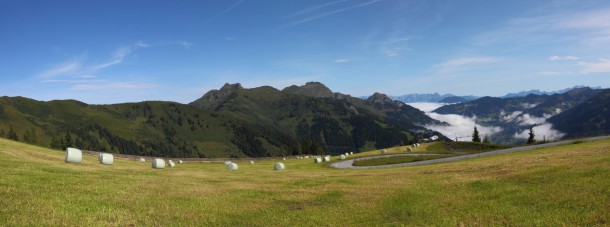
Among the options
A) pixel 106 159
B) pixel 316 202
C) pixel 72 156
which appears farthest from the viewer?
pixel 106 159

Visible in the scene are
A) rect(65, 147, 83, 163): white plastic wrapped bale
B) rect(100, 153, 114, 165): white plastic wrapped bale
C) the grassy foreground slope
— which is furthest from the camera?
rect(100, 153, 114, 165): white plastic wrapped bale

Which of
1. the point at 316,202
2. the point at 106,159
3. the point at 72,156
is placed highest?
the point at 72,156

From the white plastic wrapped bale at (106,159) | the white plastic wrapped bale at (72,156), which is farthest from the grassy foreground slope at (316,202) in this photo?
the white plastic wrapped bale at (106,159)

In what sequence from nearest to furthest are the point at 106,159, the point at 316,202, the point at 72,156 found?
the point at 316,202
the point at 72,156
the point at 106,159

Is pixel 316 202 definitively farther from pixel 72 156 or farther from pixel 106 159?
pixel 106 159

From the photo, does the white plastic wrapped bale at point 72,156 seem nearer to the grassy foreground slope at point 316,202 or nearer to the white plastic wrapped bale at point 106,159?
the white plastic wrapped bale at point 106,159

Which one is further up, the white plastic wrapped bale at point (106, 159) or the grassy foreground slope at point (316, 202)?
the white plastic wrapped bale at point (106, 159)

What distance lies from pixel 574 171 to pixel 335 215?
1649cm

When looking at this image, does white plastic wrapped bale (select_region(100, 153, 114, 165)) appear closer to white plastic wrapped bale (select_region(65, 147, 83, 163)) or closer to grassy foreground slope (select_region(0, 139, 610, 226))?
white plastic wrapped bale (select_region(65, 147, 83, 163))

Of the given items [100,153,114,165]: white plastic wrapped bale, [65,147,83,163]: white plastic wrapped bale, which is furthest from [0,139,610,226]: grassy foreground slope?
[100,153,114,165]: white plastic wrapped bale

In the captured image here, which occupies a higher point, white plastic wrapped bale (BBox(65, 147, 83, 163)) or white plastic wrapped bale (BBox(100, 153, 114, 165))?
white plastic wrapped bale (BBox(65, 147, 83, 163))

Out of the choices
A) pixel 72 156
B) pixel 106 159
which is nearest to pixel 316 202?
pixel 72 156

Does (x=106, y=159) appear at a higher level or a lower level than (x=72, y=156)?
lower

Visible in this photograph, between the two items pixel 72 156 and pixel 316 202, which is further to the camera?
pixel 72 156
